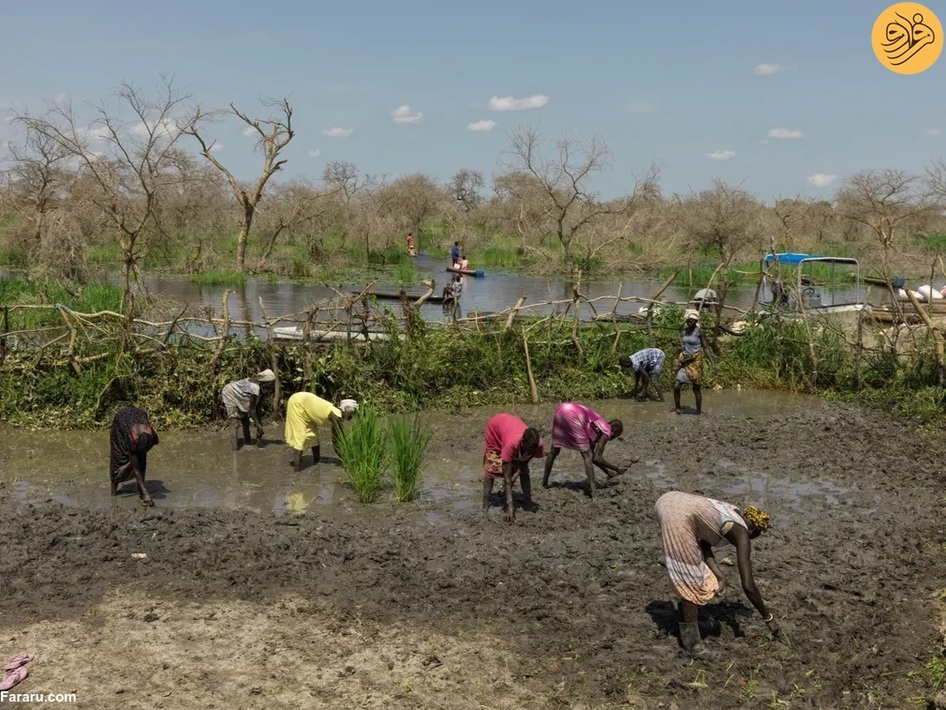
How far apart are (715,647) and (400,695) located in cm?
193

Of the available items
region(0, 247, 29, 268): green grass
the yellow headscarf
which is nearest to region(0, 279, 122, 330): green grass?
the yellow headscarf

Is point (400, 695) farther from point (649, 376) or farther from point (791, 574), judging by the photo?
point (649, 376)

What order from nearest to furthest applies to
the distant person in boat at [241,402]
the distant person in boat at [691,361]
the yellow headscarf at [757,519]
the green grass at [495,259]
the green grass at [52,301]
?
1. the yellow headscarf at [757,519]
2. the distant person in boat at [241,402]
3. the distant person in boat at [691,361]
4. the green grass at [52,301]
5. the green grass at [495,259]

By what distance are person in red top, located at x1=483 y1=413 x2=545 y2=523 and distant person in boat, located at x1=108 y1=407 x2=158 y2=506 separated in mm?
3093

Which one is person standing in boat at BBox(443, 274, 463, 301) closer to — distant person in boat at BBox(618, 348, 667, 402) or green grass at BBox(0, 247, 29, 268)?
distant person in boat at BBox(618, 348, 667, 402)

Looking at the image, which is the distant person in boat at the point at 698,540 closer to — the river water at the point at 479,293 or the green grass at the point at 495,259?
the river water at the point at 479,293

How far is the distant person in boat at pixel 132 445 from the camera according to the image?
842 cm

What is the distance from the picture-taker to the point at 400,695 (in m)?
5.13

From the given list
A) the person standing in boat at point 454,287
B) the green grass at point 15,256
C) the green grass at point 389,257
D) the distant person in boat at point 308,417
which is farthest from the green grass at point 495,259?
the distant person in boat at point 308,417

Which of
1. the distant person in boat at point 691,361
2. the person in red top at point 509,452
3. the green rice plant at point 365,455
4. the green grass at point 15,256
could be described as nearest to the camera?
the person in red top at point 509,452

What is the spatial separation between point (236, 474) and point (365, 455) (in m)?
1.99

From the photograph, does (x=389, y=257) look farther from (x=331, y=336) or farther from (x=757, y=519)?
Result: (x=757, y=519)

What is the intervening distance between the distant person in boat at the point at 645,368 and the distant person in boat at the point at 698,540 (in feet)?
24.9

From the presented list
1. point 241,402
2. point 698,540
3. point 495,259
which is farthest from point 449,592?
point 495,259
